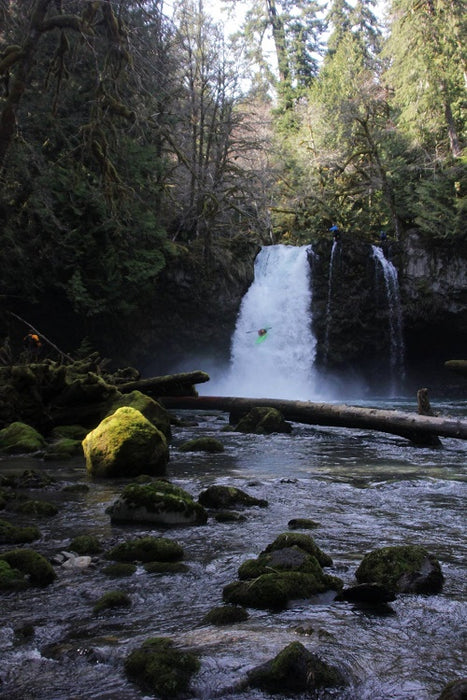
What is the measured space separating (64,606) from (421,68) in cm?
2840

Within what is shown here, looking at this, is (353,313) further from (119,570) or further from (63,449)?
(119,570)

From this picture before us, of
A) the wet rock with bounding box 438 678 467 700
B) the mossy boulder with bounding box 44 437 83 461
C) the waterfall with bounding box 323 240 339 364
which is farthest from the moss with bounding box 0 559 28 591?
the waterfall with bounding box 323 240 339 364

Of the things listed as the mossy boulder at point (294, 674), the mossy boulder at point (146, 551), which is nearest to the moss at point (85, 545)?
the mossy boulder at point (146, 551)

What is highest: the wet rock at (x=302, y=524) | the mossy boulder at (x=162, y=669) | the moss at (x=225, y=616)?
the mossy boulder at (x=162, y=669)

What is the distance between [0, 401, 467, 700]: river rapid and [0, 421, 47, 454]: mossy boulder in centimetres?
279

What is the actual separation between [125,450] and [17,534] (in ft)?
9.58

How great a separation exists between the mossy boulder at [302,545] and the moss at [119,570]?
97 centimetres

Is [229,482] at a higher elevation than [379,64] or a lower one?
lower

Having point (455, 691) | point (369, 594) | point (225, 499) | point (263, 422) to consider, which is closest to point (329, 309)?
point (263, 422)

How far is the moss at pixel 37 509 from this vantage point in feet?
18.8

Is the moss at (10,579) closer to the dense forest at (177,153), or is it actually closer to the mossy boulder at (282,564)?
the mossy boulder at (282,564)

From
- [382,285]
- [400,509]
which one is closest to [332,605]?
[400,509]

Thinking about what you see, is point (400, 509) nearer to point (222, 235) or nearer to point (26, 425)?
point (26, 425)

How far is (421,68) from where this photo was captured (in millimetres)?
26641
